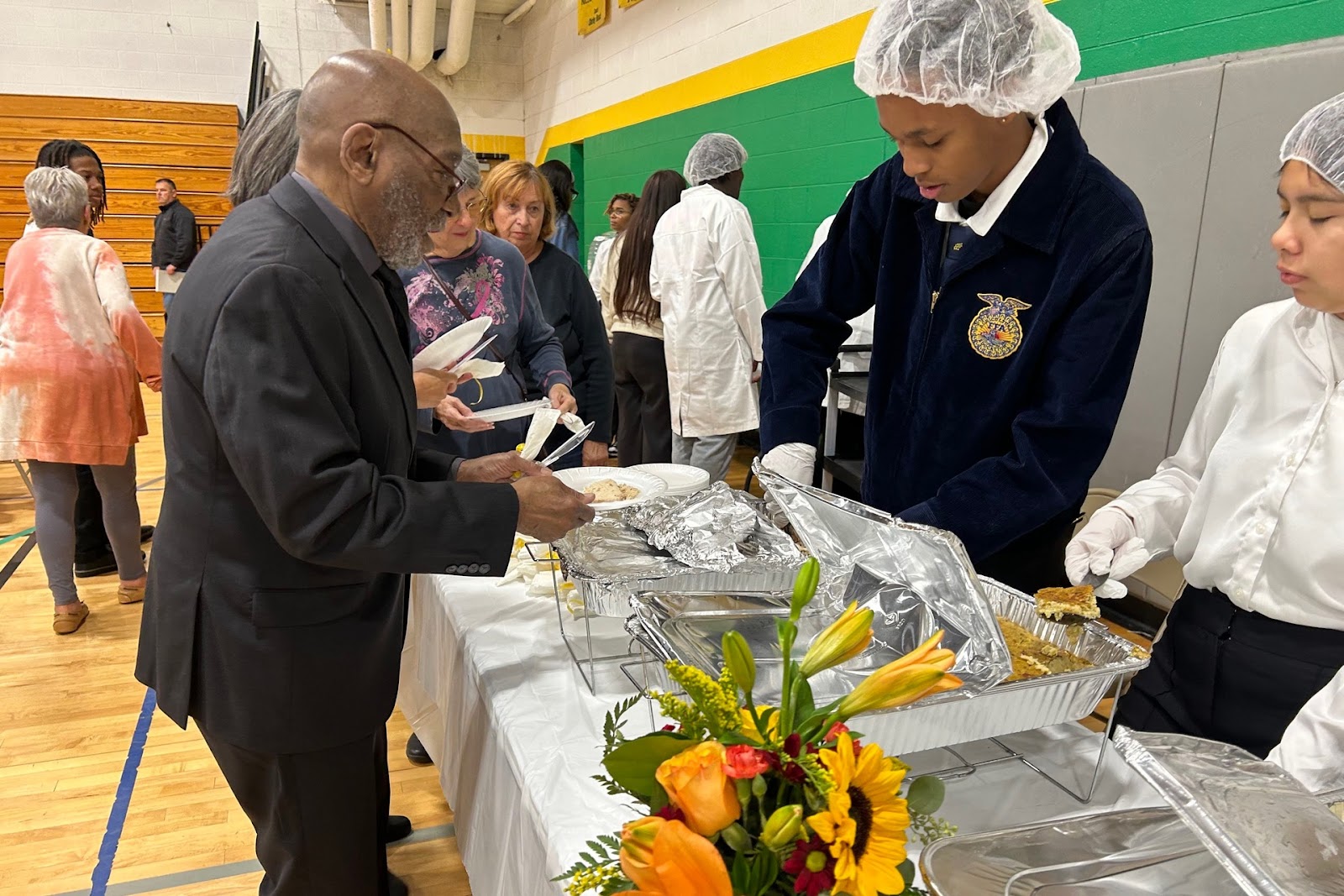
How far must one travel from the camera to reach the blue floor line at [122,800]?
5.85 ft

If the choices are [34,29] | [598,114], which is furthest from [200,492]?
[34,29]

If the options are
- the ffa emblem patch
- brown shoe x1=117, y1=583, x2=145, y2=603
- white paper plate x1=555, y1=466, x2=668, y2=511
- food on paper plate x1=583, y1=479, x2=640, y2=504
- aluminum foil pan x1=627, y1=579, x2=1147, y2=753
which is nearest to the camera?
aluminum foil pan x1=627, y1=579, x2=1147, y2=753

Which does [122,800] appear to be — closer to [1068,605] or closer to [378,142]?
[378,142]

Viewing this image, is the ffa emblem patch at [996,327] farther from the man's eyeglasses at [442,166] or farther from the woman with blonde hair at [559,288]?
the woman with blonde hair at [559,288]

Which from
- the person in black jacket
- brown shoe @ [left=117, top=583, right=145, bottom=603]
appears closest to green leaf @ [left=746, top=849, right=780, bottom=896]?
brown shoe @ [left=117, top=583, right=145, bottom=603]

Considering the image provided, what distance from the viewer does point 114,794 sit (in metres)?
2.07

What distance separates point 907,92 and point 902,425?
51 cm

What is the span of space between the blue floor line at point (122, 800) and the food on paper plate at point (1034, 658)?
1.64 meters

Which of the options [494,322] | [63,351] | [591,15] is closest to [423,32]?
[591,15]

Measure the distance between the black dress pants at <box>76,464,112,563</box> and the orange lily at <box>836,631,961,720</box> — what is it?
11.9 ft

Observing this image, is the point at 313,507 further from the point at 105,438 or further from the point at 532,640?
the point at 105,438

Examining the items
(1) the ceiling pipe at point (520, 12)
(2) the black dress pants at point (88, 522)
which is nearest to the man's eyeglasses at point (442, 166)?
(2) the black dress pants at point (88, 522)

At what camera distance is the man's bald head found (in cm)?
104

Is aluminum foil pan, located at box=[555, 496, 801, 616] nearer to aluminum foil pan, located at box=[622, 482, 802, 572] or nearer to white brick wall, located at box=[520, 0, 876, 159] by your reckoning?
aluminum foil pan, located at box=[622, 482, 802, 572]
